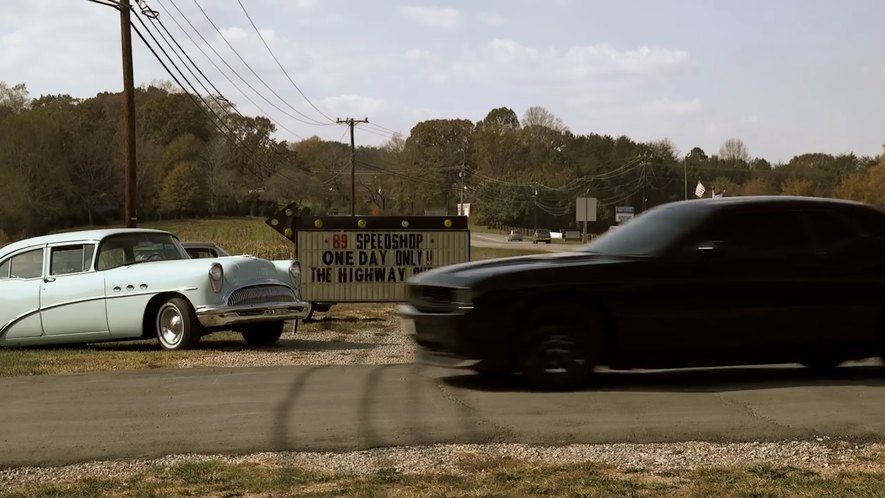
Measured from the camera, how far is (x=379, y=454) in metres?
6.24

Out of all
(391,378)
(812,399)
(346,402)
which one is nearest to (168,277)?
(391,378)

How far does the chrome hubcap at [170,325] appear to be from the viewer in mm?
12852

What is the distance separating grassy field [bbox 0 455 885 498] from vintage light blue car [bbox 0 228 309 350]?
6.95m

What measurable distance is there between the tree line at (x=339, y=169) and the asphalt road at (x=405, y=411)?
57287 millimetres

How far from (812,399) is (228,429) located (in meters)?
4.22

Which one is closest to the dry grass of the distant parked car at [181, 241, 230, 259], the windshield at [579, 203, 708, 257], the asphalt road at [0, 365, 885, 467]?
the asphalt road at [0, 365, 885, 467]

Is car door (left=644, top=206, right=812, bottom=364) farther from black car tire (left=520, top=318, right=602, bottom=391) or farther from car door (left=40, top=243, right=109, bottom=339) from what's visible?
car door (left=40, top=243, right=109, bottom=339)

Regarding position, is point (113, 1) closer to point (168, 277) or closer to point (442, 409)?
point (168, 277)

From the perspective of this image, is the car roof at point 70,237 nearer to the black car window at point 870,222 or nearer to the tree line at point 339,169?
the black car window at point 870,222

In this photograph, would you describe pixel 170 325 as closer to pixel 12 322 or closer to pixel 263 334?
pixel 263 334

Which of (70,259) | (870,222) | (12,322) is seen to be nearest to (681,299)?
(870,222)

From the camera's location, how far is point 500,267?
8438mm

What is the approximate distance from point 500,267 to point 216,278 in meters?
5.36

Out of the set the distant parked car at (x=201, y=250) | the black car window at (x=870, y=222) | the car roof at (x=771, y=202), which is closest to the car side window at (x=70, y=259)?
the distant parked car at (x=201, y=250)
